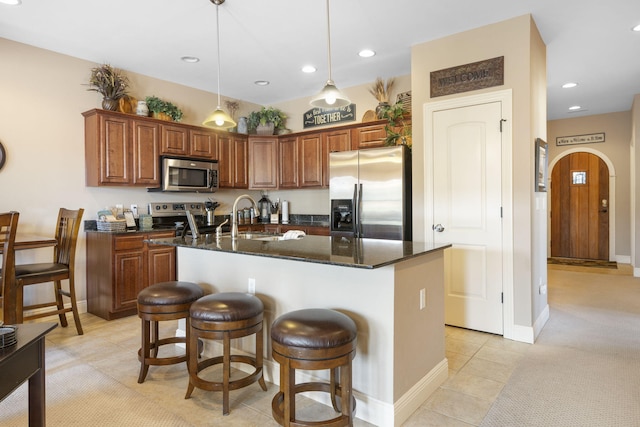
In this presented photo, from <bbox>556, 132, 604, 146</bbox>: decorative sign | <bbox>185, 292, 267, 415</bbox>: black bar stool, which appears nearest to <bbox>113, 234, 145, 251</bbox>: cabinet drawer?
<bbox>185, 292, 267, 415</bbox>: black bar stool

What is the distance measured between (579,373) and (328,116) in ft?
14.1

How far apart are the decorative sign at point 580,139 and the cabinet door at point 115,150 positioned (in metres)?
7.64

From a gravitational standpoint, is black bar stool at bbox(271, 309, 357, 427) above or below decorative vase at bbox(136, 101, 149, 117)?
below

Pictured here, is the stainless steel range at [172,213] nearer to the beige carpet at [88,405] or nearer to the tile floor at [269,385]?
the tile floor at [269,385]

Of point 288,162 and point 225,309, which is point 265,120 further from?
point 225,309

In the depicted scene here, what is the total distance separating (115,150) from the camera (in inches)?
165

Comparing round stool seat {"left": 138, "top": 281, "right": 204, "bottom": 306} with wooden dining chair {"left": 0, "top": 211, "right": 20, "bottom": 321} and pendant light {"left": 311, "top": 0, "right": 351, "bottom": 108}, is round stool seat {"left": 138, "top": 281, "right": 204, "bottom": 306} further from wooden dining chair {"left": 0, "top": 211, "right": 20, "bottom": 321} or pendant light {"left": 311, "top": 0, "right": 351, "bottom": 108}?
pendant light {"left": 311, "top": 0, "right": 351, "bottom": 108}

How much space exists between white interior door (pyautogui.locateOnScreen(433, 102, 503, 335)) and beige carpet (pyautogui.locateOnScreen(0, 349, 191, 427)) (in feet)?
8.70

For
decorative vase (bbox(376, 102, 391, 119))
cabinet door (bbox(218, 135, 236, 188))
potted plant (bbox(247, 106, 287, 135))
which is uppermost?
potted plant (bbox(247, 106, 287, 135))

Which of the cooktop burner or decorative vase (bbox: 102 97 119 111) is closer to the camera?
decorative vase (bbox: 102 97 119 111)

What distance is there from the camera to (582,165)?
7355 mm

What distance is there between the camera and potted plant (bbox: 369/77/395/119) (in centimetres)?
474

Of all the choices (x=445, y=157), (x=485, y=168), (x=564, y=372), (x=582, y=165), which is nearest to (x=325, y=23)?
(x=445, y=157)

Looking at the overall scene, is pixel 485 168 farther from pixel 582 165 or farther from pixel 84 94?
pixel 582 165
